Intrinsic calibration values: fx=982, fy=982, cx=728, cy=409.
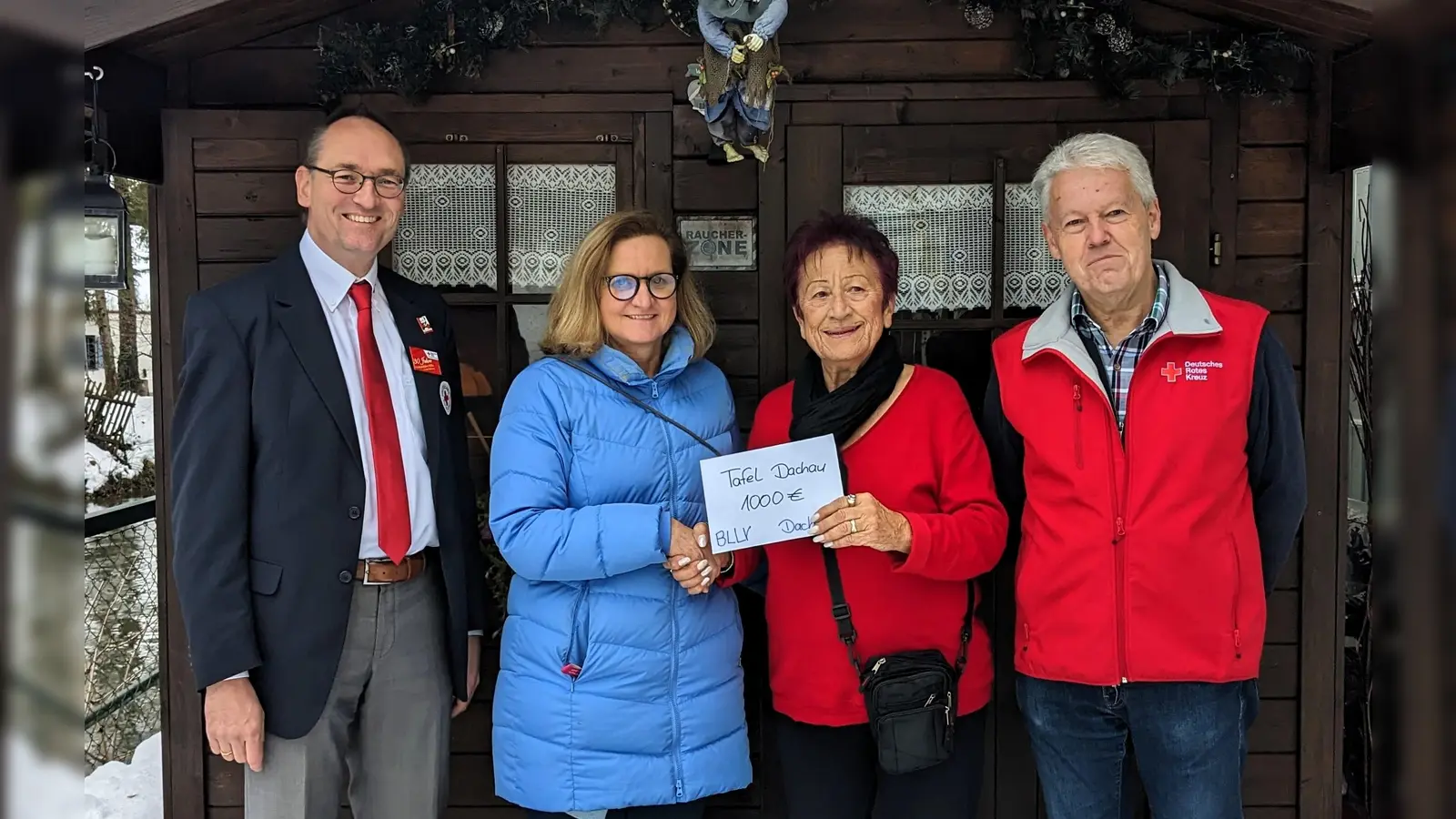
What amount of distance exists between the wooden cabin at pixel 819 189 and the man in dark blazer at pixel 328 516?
2.20 ft

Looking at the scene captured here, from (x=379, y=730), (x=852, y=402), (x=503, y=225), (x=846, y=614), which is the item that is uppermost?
(x=503, y=225)

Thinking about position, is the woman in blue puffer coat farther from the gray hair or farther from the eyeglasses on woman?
the gray hair

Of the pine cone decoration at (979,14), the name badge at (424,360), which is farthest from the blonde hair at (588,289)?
the pine cone decoration at (979,14)

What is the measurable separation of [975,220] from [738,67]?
903 millimetres

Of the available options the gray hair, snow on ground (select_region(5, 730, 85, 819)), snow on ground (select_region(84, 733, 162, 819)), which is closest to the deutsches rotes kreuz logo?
the gray hair

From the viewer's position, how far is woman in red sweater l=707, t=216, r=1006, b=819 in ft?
7.11

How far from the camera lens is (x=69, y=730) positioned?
43 centimetres

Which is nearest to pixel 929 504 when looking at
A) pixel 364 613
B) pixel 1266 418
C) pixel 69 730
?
pixel 1266 418

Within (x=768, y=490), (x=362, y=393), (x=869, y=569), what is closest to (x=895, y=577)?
(x=869, y=569)

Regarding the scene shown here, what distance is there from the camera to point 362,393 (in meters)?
2.18

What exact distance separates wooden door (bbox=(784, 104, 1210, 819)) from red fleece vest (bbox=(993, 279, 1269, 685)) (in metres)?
0.75

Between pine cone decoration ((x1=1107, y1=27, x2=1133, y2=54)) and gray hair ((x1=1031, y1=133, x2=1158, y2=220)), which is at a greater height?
pine cone decoration ((x1=1107, y1=27, x2=1133, y2=54))

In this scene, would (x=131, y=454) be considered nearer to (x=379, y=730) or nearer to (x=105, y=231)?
(x=105, y=231)

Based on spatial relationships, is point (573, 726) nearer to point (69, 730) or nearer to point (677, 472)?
point (677, 472)
